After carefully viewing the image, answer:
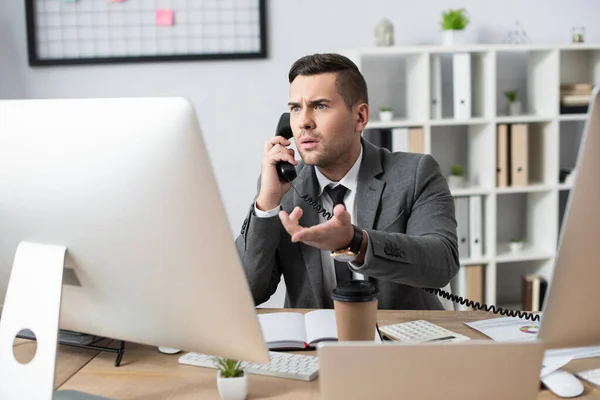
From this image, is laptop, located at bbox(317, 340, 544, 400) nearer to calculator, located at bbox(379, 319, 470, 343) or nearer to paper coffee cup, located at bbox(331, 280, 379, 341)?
paper coffee cup, located at bbox(331, 280, 379, 341)

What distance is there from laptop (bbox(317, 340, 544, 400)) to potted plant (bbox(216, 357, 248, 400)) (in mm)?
333

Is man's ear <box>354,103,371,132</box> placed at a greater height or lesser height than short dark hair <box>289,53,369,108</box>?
lesser

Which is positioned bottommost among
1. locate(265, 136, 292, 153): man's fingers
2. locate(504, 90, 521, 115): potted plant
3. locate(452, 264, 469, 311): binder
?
locate(452, 264, 469, 311): binder

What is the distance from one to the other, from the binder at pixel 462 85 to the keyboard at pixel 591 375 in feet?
7.48

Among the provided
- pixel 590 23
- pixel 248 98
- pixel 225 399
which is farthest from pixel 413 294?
pixel 590 23

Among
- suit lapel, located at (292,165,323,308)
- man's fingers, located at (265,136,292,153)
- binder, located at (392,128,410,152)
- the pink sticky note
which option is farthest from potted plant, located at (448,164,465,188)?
man's fingers, located at (265,136,292,153)

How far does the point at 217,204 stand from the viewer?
93 centimetres

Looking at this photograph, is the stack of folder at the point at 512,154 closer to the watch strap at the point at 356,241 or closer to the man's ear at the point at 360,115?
the man's ear at the point at 360,115

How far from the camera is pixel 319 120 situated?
6.51ft

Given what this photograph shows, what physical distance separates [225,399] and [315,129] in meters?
0.97

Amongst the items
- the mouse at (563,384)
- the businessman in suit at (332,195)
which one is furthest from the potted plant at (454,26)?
the mouse at (563,384)

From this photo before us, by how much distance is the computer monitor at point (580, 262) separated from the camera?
2.92ft

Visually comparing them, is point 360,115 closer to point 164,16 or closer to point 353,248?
point 353,248

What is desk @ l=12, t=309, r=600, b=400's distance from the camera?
3.99 ft
